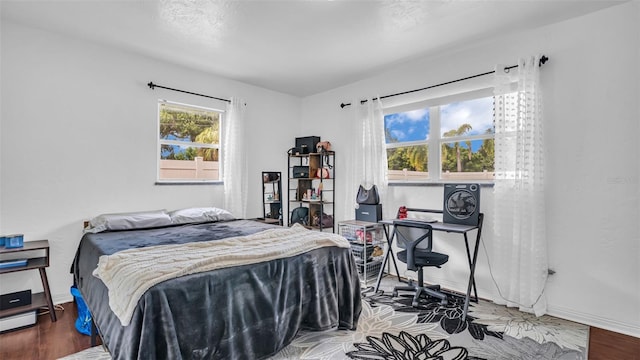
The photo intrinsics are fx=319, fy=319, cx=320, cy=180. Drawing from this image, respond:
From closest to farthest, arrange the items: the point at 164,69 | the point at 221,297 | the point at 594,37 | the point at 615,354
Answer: the point at 221,297, the point at 615,354, the point at 594,37, the point at 164,69

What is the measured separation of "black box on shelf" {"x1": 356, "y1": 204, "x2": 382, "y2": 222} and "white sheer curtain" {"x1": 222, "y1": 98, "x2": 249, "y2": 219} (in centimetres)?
155

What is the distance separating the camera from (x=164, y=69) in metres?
3.71

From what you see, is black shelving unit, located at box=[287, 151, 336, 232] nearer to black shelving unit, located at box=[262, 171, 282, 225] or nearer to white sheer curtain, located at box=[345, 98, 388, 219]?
black shelving unit, located at box=[262, 171, 282, 225]

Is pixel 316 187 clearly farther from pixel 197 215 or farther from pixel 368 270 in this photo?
pixel 197 215

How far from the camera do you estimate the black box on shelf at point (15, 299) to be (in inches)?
100.0

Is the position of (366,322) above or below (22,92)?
below

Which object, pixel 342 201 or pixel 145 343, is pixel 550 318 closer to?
pixel 342 201

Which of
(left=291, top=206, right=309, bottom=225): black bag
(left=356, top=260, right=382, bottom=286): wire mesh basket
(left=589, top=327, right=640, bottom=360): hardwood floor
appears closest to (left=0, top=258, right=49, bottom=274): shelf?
(left=291, top=206, right=309, bottom=225): black bag

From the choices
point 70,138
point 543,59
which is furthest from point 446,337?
point 70,138

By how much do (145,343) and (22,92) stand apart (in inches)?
110

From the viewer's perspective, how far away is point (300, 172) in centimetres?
477

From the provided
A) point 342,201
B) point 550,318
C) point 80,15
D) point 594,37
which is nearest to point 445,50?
point 594,37

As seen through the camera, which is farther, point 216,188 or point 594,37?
point 216,188

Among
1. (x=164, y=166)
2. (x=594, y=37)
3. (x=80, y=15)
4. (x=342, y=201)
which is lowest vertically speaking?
(x=342, y=201)
